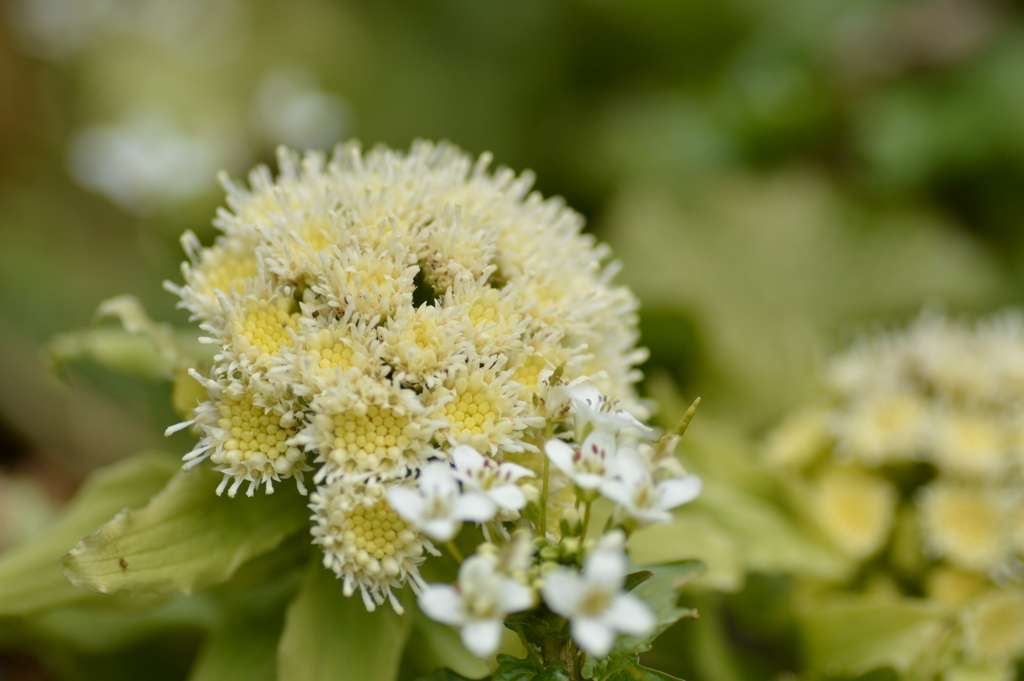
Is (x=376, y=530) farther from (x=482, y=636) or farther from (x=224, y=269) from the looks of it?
(x=224, y=269)

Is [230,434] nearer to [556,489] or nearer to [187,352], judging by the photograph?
[187,352]

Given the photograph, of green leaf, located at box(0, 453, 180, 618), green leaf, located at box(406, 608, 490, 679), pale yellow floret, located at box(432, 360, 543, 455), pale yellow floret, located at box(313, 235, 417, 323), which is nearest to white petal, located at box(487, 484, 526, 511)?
pale yellow floret, located at box(432, 360, 543, 455)

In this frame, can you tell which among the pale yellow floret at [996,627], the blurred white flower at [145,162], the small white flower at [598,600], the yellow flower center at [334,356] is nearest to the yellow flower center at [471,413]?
the yellow flower center at [334,356]

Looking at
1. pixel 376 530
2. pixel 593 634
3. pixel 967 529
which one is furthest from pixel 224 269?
pixel 967 529

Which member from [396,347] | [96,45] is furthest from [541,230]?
[96,45]

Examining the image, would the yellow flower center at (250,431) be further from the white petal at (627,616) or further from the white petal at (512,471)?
the white petal at (627,616)

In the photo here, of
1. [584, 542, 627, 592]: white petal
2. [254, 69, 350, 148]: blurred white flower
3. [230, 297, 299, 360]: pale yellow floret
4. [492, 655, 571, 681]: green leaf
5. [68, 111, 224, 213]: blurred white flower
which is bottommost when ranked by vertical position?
[492, 655, 571, 681]: green leaf

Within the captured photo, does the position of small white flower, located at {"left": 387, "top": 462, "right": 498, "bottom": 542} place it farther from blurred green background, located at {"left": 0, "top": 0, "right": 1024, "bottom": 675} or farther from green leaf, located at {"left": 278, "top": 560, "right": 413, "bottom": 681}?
blurred green background, located at {"left": 0, "top": 0, "right": 1024, "bottom": 675}
